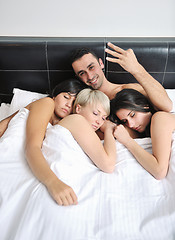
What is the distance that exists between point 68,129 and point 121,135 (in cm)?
36

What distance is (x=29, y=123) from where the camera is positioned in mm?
1328

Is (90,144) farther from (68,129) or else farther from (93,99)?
(93,99)

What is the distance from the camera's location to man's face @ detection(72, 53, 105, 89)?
180cm

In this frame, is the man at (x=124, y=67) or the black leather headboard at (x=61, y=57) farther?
the black leather headboard at (x=61, y=57)

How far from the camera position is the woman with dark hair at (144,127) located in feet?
3.89

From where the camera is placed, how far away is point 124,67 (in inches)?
62.4

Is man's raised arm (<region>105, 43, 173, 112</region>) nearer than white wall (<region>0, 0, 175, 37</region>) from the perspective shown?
Yes

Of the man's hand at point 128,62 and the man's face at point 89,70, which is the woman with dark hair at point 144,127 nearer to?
the man's hand at point 128,62

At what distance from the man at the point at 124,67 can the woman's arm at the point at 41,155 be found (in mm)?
507

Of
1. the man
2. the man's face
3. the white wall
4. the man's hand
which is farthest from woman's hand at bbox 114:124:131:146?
the white wall

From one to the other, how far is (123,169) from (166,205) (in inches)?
11.6

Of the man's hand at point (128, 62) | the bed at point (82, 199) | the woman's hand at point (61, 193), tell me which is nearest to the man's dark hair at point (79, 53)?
the man's hand at point (128, 62)

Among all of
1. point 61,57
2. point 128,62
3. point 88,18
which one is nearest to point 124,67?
point 128,62

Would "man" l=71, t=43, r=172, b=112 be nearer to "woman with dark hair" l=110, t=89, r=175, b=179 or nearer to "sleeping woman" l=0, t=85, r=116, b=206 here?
"woman with dark hair" l=110, t=89, r=175, b=179
